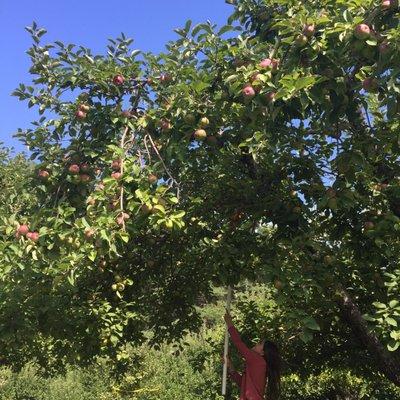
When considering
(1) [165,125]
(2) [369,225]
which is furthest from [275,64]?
(2) [369,225]

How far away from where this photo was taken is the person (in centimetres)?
363

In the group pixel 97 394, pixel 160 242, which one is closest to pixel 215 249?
pixel 160 242

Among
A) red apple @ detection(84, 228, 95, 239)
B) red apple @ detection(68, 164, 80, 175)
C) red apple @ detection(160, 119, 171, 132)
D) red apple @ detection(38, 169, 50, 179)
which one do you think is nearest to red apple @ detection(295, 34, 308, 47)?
red apple @ detection(160, 119, 171, 132)

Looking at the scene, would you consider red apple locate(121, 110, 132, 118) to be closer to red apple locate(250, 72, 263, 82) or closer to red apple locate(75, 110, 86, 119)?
red apple locate(75, 110, 86, 119)

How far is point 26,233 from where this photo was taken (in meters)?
2.99

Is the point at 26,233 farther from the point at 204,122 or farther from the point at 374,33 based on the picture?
the point at 374,33

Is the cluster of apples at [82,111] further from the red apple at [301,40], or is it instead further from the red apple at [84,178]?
the red apple at [301,40]

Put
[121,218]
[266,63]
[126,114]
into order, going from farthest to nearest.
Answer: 1. [126,114]
2. [121,218]
3. [266,63]

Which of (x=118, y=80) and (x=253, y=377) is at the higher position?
(x=118, y=80)

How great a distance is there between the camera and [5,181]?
8.72 m

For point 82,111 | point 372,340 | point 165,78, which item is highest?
point 165,78

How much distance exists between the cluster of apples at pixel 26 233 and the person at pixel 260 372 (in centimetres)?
168

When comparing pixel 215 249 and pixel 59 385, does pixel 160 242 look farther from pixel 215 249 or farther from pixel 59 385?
pixel 59 385

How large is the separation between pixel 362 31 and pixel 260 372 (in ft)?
7.83
